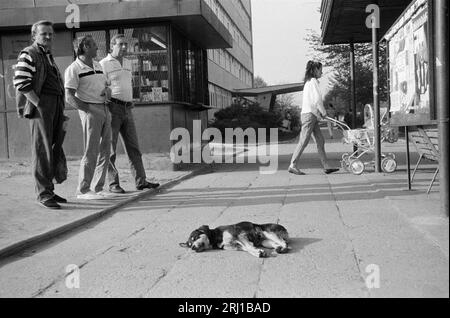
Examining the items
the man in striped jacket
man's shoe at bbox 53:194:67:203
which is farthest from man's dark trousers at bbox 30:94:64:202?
man's shoe at bbox 53:194:67:203

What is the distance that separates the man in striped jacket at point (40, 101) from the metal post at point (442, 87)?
14.8 feet

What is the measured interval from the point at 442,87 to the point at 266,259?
2.43 meters

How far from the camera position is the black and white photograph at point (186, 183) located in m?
3.94

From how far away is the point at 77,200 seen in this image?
7.71 metres

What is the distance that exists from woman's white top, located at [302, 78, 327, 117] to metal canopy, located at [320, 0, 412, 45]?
1638mm

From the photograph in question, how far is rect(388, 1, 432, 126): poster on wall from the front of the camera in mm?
6145

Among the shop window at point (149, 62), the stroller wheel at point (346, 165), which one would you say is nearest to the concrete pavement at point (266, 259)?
the stroller wheel at point (346, 165)

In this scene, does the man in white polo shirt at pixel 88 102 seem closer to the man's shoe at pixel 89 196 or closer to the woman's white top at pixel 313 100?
the man's shoe at pixel 89 196

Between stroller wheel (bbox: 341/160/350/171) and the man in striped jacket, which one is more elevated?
the man in striped jacket

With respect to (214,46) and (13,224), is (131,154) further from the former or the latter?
(214,46)

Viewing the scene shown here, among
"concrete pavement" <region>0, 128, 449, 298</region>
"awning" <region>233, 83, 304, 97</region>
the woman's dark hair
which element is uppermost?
"awning" <region>233, 83, 304, 97</region>

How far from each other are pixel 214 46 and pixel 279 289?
14.1m

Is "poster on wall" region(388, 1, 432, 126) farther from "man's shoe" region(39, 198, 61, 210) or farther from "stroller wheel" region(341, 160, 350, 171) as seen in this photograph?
"man's shoe" region(39, 198, 61, 210)
